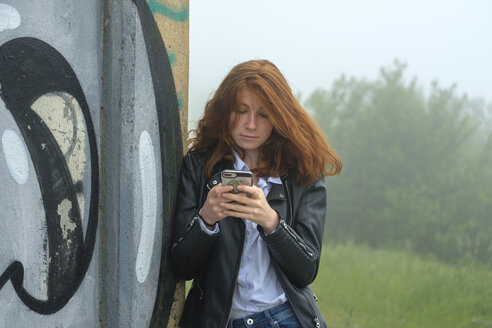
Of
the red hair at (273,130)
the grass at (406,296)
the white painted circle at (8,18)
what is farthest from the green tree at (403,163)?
the white painted circle at (8,18)

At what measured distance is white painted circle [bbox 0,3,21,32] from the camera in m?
1.64

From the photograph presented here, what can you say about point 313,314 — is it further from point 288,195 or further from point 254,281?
point 288,195

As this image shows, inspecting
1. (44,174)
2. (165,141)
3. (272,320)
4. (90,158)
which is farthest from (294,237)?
(44,174)

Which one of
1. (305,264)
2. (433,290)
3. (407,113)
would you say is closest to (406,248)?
(407,113)

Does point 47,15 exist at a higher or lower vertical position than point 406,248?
higher

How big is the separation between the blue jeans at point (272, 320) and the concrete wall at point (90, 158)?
0.41m

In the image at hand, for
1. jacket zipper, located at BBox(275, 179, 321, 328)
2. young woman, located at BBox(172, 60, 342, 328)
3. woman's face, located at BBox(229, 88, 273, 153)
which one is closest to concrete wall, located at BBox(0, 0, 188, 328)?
young woman, located at BBox(172, 60, 342, 328)

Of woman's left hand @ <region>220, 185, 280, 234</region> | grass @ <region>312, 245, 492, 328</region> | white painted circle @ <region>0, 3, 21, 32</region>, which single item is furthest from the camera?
grass @ <region>312, 245, 492, 328</region>

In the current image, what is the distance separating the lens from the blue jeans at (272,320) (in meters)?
2.02

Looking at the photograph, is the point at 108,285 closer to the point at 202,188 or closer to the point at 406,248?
the point at 202,188

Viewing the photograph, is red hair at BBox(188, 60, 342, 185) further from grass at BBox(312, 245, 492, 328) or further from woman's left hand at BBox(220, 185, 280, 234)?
grass at BBox(312, 245, 492, 328)

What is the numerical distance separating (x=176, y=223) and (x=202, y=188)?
0.62 ft

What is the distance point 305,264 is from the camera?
209 centimetres

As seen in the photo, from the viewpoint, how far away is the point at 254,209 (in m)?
1.92
